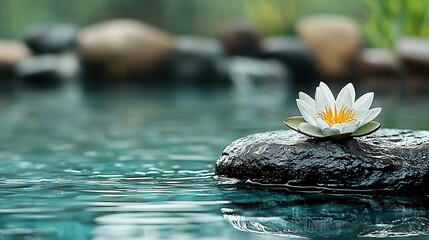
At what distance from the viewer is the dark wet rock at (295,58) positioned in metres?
16.3

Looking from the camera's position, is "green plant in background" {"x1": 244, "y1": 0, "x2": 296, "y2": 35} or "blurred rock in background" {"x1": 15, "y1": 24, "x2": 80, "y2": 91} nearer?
"blurred rock in background" {"x1": 15, "y1": 24, "x2": 80, "y2": 91}

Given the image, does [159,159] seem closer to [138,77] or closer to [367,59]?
[138,77]

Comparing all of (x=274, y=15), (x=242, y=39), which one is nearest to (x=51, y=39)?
(x=242, y=39)

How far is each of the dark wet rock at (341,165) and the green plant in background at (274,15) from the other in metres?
14.6

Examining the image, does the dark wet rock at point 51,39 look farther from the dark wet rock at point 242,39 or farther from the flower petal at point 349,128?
the flower petal at point 349,128

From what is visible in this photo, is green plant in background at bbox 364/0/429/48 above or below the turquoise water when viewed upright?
above

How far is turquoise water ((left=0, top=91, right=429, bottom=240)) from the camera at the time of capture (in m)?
2.88

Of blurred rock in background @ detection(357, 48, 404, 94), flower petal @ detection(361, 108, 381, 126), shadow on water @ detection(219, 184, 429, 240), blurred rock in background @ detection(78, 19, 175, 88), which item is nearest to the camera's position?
shadow on water @ detection(219, 184, 429, 240)

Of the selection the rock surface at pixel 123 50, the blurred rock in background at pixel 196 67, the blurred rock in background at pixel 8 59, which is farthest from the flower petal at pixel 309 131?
the blurred rock in background at pixel 8 59

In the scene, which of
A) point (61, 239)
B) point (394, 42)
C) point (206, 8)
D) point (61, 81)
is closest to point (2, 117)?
point (61, 239)

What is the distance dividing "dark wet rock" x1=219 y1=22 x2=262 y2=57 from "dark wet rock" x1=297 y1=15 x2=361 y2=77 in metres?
0.96

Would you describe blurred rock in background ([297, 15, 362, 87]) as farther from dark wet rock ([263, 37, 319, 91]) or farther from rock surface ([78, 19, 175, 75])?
rock surface ([78, 19, 175, 75])

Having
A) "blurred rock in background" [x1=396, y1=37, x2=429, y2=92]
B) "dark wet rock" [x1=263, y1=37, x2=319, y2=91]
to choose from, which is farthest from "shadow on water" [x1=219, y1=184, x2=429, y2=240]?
"dark wet rock" [x1=263, y1=37, x2=319, y2=91]

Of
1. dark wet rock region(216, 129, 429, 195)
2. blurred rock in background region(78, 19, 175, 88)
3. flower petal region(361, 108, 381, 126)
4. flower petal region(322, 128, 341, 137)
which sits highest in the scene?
blurred rock in background region(78, 19, 175, 88)
